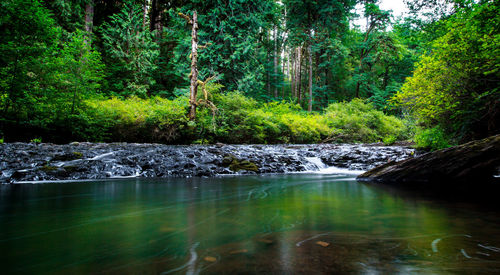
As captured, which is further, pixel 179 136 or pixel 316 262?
pixel 179 136

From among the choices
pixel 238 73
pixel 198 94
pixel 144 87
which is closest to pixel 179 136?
pixel 198 94

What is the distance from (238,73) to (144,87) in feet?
25.8

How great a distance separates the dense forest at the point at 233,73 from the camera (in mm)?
7148

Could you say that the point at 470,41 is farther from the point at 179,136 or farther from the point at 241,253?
the point at 179,136

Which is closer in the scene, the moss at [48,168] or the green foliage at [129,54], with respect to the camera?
the moss at [48,168]

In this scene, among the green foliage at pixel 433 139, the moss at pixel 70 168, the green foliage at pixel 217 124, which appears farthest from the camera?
the green foliage at pixel 217 124

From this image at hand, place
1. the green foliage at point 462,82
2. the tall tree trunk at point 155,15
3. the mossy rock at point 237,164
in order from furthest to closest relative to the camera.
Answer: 1. the tall tree trunk at point 155,15
2. the mossy rock at point 237,164
3. the green foliage at point 462,82

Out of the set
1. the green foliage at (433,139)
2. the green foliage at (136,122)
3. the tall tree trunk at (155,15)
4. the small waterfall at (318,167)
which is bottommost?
the small waterfall at (318,167)

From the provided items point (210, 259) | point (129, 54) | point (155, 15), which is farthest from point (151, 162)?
point (155, 15)

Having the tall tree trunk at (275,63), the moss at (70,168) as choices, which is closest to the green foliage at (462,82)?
the moss at (70,168)

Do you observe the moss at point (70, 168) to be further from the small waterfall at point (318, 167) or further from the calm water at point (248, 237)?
the small waterfall at point (318, 167)

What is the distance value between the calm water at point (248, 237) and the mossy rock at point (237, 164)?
14.0ft

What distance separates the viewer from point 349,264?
125 cm

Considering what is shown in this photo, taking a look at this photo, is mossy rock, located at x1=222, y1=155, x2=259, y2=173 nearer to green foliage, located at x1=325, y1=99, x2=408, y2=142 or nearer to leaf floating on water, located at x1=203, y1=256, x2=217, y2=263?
leaf floating on water, located at x1=203, y1=256, x2=217, y2=263
